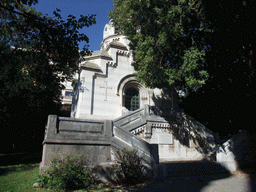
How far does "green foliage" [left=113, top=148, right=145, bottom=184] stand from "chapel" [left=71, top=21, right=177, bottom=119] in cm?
709

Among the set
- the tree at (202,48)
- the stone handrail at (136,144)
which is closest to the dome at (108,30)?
the tree at (202,48)

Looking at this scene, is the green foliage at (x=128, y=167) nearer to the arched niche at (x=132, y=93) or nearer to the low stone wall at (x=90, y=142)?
the low stone wall at (x=90, y=142)

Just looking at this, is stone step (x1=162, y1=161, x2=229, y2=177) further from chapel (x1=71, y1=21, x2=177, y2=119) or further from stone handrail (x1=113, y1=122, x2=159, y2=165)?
chapel (x1=71, y1=21, x2=177, y2=119)

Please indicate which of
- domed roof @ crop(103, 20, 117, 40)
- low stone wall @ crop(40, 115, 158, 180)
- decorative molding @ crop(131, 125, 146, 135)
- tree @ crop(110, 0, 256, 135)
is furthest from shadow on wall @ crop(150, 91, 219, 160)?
domed roof @ crop(103, 20, 117, 40)

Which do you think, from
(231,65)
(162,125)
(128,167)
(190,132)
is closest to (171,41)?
(231,65)

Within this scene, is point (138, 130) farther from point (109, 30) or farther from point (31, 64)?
point (109, 30)

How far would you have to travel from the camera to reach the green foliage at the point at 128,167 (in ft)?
26.8

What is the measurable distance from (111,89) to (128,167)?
30.2 feet

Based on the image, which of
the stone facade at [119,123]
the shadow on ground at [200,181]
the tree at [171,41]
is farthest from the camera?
the tree at [171,41]

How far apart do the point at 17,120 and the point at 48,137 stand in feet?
50.6

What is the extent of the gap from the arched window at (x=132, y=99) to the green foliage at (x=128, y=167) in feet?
29.0

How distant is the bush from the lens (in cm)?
741

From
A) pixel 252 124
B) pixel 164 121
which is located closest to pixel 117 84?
pixel 164 121

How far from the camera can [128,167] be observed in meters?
8.27
